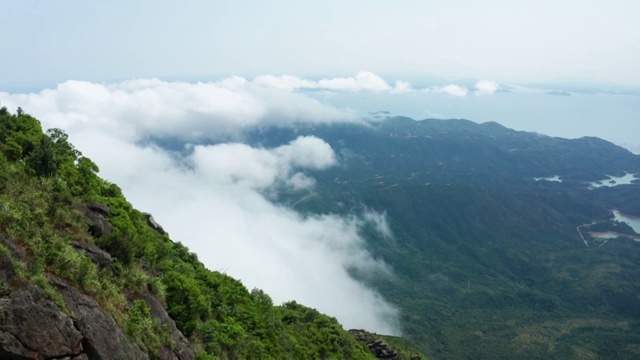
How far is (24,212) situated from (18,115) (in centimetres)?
1664

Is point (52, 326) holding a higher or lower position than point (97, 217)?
lower

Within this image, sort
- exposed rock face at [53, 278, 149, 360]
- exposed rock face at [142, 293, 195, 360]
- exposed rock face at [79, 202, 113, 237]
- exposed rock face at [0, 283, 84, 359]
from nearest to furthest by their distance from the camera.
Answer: exposed rock face at [0, 283, 84, 359] < exposed rock face at [53, 278, 149, 360] < exposed rock face at [142, 293, 195, 360] < exposed rock face at [79, 202, 113, 237]

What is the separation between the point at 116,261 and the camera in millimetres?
18594

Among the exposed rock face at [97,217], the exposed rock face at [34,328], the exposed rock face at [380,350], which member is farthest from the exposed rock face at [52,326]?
the exposed rock face at [380,350]

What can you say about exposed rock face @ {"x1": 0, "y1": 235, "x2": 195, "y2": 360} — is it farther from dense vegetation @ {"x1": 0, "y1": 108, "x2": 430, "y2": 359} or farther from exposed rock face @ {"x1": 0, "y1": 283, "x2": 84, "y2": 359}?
dense vegetation @ {"x1": 0, "y1": 108, "x2": 430, "y2": 359}

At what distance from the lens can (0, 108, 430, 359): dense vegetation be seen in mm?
14273

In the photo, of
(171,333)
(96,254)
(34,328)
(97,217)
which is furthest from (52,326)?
(97,217)

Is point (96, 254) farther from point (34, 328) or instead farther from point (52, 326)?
point (34, 328)

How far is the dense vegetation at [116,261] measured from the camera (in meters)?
14.3

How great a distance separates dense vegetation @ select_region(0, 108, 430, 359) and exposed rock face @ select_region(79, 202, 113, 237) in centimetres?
44

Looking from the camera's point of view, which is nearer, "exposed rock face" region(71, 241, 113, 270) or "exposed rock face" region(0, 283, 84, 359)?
"exposed rock face" region(0, 283, 84, 359)

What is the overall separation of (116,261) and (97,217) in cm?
383

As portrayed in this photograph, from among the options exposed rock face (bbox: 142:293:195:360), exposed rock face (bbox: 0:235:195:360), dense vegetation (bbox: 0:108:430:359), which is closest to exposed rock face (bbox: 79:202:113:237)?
dense vegetation (bbox: 0:108:430:359)

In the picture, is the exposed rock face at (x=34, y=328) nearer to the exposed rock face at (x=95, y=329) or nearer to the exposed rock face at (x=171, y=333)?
the exposed rock face at (x=95, y=329)
